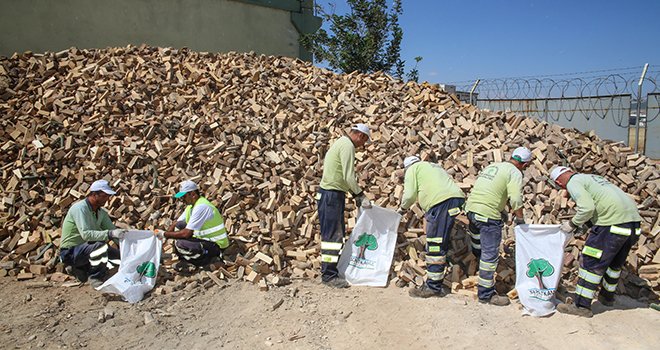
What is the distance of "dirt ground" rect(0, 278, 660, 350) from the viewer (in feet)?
13.7

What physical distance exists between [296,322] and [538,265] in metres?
2.63

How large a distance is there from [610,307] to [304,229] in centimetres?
A: 367

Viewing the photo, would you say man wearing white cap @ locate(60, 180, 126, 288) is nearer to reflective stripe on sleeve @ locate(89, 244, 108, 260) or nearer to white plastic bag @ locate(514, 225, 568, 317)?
reflective stripe on sleeve @ locate(89, 244, 108, 260)

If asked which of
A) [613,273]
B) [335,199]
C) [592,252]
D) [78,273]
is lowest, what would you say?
[78,273]

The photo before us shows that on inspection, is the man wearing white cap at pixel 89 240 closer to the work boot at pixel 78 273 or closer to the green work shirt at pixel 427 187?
the work boot at pixel 78 273

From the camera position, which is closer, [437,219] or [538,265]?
[538,265]

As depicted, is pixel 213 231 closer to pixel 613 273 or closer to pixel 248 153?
pixel 248 153

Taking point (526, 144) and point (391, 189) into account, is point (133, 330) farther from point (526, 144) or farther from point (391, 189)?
point (526, 144)

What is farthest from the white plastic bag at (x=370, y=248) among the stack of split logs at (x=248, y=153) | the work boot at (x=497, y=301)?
the work boot at (x=497, y=301)

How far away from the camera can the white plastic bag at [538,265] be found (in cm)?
466

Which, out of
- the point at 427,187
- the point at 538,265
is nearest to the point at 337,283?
the point at 427,187

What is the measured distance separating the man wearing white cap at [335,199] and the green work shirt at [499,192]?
1270 mm

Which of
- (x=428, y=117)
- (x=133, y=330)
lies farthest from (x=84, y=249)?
(x=428, y=117)

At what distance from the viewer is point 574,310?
15.1 ft
